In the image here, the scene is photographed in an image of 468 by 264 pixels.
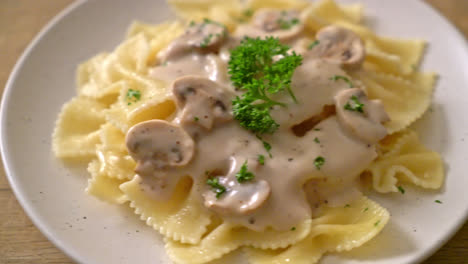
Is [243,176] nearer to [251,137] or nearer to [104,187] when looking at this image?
[251,137]

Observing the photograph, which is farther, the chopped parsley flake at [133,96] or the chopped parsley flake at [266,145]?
the chopped parsley flake at [133,96]

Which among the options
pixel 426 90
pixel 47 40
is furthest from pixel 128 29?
pixel 426 90

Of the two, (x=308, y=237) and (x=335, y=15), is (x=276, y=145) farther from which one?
(x=335, y=15)

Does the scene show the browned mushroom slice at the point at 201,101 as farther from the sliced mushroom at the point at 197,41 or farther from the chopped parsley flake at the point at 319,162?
the chopped parsley flake at the point at 319,162

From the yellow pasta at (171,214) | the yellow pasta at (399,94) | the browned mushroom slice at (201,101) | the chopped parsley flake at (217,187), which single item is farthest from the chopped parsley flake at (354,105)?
the yellow pasta at (171,214)

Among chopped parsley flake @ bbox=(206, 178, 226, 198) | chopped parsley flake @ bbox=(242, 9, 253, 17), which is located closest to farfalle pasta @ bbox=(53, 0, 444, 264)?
chopped parsley flake @ bbox=(206, 178, 226, 198)

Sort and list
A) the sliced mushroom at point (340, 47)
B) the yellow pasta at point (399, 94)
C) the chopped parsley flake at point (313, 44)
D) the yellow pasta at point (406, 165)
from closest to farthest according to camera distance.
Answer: the yellow pasta at point (406, 165) → the yellow pasta at point (399, 94) → the sliced mushroom at point (340, 47) → the chopped parsley flake at point (313, 44)

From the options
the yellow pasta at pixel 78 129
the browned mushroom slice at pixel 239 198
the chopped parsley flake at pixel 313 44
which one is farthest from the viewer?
the chopped parsley flake at pixel 313 44
